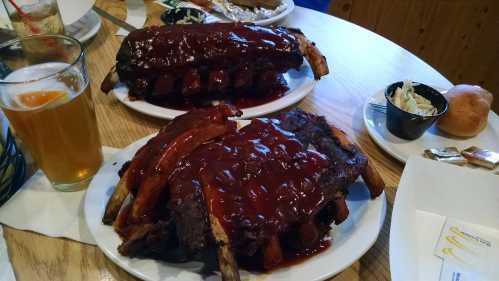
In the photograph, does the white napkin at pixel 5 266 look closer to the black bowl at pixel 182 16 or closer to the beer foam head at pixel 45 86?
the beer foam head at pixel 45 86

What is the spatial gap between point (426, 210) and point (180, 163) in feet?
2.27

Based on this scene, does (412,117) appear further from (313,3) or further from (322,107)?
(313,3)

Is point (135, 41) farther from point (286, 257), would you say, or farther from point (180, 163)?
point (286, 257)

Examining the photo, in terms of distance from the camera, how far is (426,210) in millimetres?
1150

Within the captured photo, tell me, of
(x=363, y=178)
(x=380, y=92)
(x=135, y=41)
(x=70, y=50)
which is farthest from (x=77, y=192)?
(x=380, y=92)

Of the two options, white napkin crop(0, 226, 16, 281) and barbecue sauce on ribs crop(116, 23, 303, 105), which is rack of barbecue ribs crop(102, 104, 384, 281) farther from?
barbecue sauce on ribs crop(116, 23, 303, 105)

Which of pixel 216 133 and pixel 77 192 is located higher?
pixel 216 133

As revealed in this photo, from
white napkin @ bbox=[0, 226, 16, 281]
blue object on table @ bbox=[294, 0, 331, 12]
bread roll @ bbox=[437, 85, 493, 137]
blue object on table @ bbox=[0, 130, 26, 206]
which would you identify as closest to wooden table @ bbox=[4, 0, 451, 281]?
white napkin @ bbox=[0, 226, 16, 281]

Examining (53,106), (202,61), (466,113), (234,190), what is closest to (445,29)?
(466,113)

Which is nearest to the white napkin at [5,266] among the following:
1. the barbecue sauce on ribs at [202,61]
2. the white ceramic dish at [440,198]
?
the barbecue sauce on ribs at [202,61]

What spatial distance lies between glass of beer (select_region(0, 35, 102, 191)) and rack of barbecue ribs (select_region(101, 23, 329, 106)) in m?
0.34

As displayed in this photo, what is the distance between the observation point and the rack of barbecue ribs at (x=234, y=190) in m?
0.87

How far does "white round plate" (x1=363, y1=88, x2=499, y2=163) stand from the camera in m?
1.40

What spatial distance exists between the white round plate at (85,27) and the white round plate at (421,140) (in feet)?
4.19
